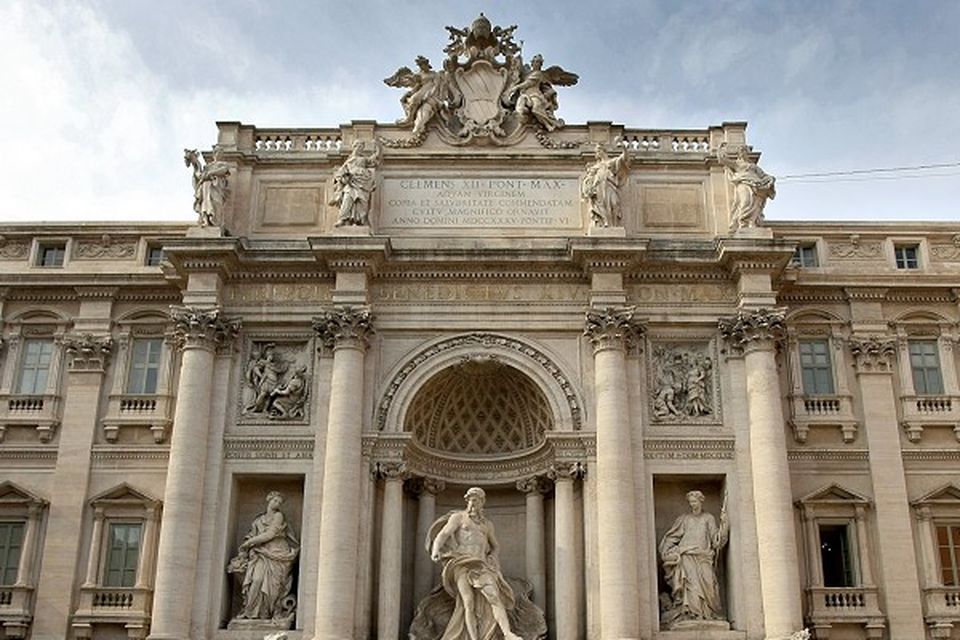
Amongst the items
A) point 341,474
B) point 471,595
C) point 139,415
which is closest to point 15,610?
A: point 139,415

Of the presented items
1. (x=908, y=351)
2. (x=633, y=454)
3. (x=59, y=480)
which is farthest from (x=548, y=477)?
(x=59, y=480)

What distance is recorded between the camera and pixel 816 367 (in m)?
27.4

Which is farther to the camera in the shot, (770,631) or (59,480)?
(59,480)

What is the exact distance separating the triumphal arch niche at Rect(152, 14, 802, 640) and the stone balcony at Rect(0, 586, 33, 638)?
3.91 meters

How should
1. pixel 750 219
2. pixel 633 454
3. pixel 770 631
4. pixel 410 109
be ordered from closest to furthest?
pixel 770 631
pixel 633 454
pixel 750 219
pixel 410 109

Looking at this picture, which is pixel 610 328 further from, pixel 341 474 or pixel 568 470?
pixel 341 474

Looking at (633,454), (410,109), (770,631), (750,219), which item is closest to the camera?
(770,631)

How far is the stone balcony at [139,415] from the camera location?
26812 millimetres

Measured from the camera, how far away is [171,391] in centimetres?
2720

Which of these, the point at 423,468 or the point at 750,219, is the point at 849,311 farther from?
the point at 423,468

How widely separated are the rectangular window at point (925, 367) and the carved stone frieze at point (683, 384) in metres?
5.23

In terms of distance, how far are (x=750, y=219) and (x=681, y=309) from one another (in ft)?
8.73

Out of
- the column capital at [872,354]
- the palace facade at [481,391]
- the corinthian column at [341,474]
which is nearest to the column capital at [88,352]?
the palace facade at [481,391]

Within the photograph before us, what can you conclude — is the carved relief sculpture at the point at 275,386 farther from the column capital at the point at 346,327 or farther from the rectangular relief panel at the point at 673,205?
the rectangular relief panel at the point at 673,205
